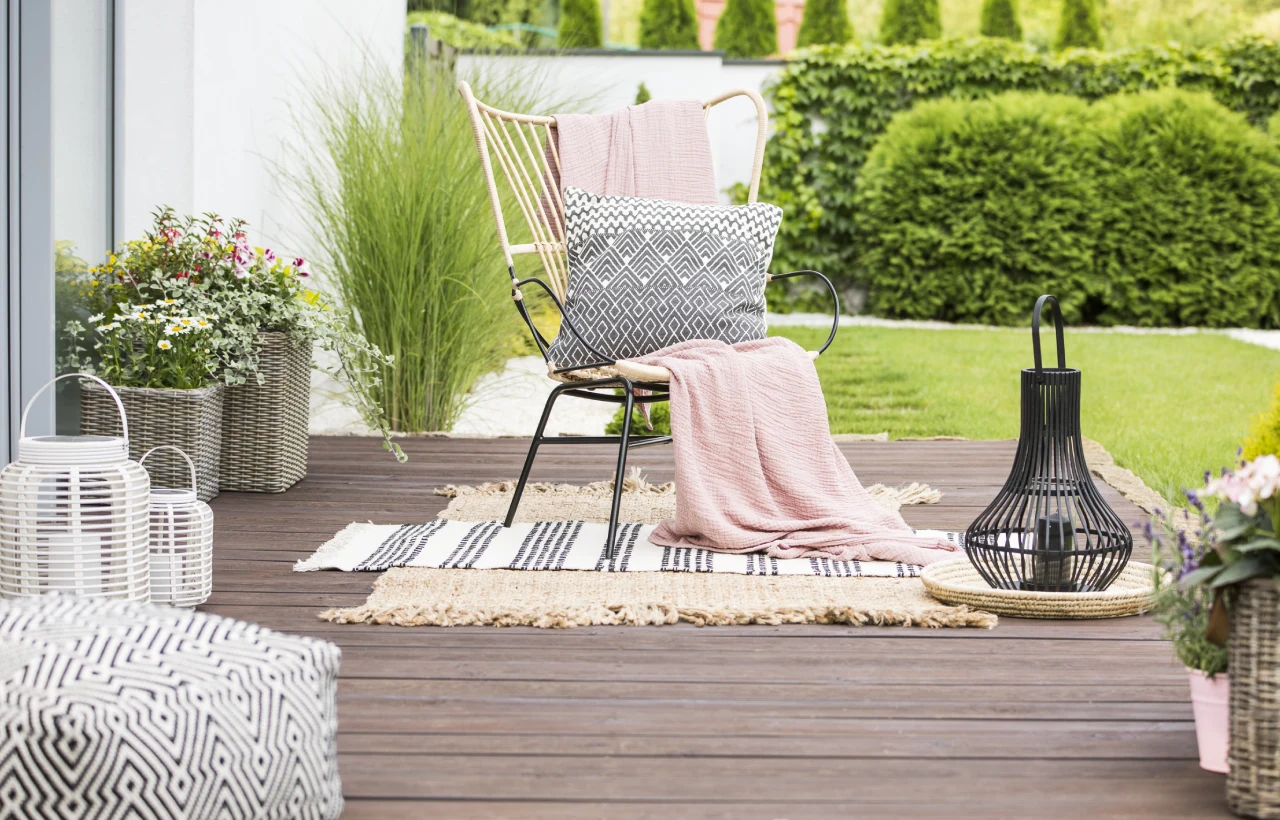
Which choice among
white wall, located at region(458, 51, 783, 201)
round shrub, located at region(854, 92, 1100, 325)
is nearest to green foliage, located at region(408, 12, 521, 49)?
white wall, located at region(458, 51, 783, 201)

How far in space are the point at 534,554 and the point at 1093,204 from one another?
6.73m

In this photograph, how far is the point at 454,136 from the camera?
431 centimetres

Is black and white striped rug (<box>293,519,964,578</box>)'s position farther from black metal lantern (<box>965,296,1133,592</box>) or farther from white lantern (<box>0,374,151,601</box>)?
white lantern (<box>0,374,151,601</box>)

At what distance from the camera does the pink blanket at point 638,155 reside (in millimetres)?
3564

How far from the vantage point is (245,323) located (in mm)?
3373

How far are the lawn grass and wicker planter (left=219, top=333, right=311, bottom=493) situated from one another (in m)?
2.44

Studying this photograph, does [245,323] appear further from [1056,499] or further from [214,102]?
[1056,499]

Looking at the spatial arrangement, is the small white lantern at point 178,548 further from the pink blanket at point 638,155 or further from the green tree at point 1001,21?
the green tree at point 1001,21

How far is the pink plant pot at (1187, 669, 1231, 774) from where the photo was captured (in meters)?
1.56

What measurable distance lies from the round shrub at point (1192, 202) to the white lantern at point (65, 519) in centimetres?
752

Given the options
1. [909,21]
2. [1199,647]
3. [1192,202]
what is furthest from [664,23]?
[1199,647]

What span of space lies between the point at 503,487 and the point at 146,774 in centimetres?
224

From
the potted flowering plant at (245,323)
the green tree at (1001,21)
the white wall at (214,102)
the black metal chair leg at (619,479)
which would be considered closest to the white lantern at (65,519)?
the black metal chair leg at (619,479)

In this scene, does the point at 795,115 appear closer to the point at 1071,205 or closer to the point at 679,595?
the point at 1071,205
